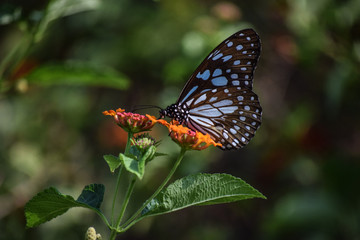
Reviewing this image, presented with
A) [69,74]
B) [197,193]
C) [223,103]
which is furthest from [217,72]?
[197,193]

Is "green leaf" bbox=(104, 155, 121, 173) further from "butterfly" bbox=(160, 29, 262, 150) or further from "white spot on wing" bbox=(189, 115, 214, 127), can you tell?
"white spot on wing" bbox=(189, 115, 214, 127)

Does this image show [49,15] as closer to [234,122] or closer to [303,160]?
[234,122]

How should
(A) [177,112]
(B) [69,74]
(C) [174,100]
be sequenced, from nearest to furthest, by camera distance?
(B) [69,74] < (A) [177,112] < (C) [174,100]

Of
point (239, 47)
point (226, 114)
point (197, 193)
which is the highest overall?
point (239, 47)

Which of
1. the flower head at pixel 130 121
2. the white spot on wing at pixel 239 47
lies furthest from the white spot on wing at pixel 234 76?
the flower head at pixel 130 121

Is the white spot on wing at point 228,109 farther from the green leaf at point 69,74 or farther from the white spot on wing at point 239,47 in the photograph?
the green leaf at point 69,74

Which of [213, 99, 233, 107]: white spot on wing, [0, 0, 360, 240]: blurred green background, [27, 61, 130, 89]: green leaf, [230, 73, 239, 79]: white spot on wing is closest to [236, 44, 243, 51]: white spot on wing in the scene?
[230, 73, 239, 79]: white spot on wing

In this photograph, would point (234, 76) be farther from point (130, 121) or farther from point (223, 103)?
point (130, 121)
